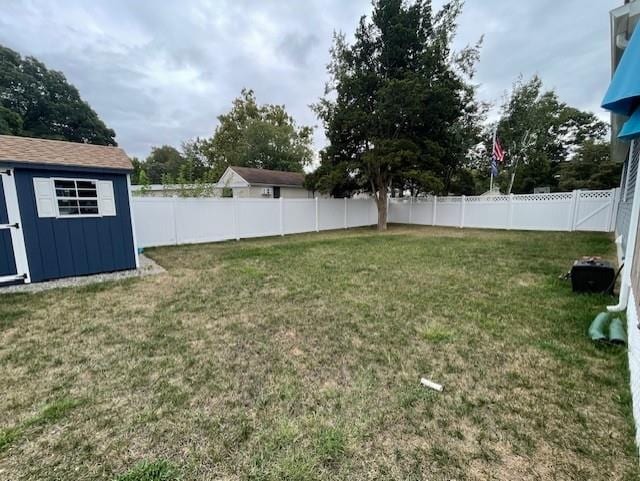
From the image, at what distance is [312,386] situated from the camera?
2.16 metres

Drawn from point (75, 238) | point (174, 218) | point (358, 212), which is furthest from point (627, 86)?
point (358, 212)

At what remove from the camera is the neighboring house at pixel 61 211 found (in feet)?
15.2

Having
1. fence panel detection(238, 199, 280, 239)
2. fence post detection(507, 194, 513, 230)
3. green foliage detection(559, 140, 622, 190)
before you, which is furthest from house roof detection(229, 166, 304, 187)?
green foliage detection(559, 140, 622, 190)

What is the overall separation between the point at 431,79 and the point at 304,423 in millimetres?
14469

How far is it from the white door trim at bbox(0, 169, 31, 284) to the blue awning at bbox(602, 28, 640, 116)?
7444 millimetres

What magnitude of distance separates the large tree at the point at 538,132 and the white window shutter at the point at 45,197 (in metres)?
24.3

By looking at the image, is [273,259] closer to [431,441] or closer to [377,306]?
[377,306]

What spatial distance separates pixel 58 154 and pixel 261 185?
42.6 feet

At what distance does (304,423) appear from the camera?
1.78 meters

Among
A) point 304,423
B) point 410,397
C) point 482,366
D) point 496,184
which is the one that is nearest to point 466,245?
point 482,366

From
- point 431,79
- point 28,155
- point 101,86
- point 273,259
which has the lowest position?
point 273,259

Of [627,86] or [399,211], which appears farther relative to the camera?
[399,211]

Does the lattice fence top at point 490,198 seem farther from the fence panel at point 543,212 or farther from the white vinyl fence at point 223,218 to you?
the white vinyl fence at point 223,218

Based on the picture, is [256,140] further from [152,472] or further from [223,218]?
[152,472]
